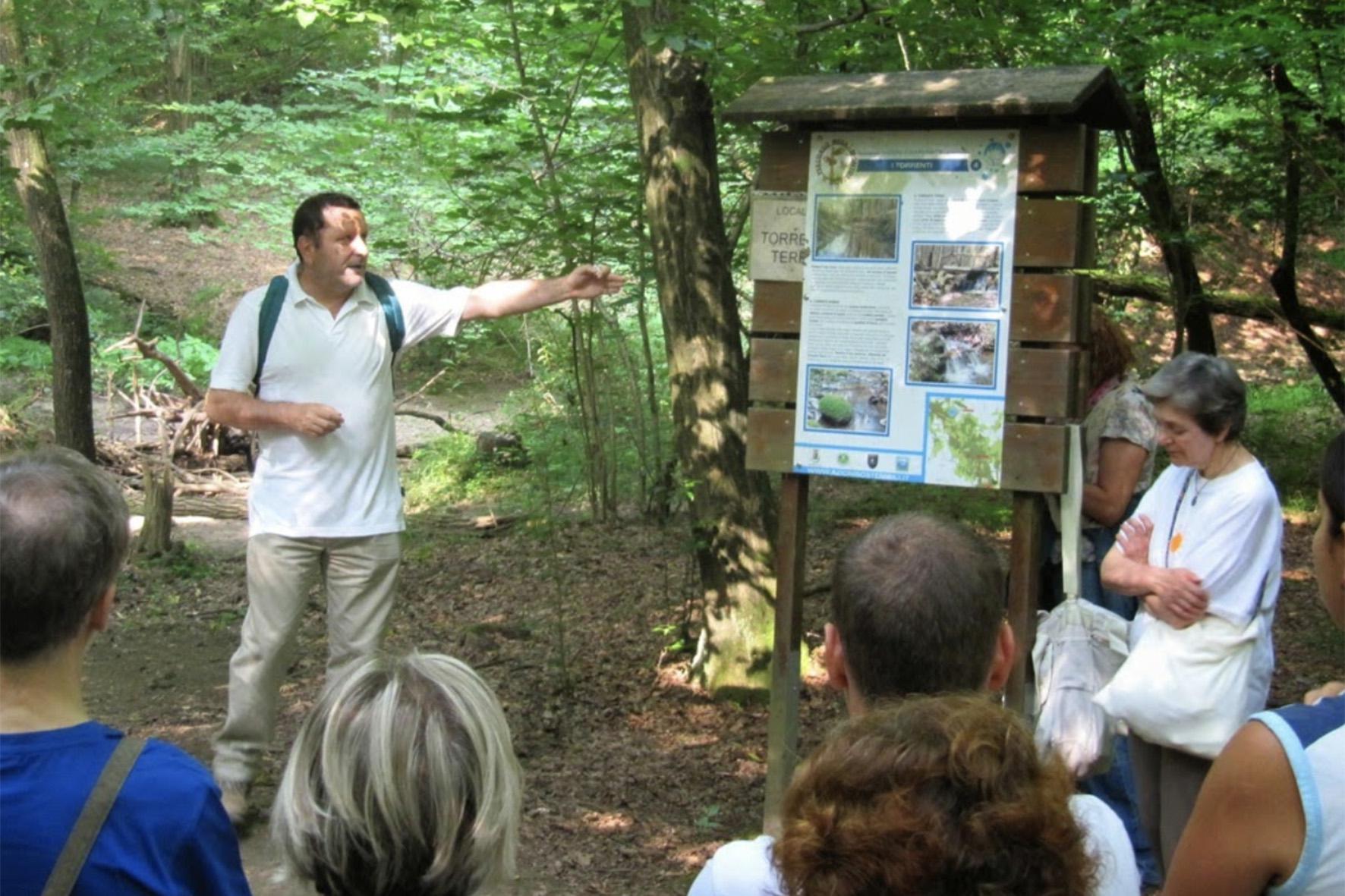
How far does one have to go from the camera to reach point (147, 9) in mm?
6832

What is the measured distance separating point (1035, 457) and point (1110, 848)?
7.80ft

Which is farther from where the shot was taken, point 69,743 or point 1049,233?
point 1049,233

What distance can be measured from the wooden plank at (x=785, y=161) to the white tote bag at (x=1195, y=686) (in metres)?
1.84

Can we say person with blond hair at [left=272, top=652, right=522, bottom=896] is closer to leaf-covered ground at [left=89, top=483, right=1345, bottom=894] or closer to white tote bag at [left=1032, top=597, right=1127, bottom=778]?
white tote bag at [left=1032, top=597, right=1127, bottom=778]

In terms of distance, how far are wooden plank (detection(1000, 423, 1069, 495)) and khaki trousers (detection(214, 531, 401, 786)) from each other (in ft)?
7.04

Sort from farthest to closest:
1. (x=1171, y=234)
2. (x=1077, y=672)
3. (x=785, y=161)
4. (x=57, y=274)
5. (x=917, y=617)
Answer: (x=57, y=274) < (x=1171, y=234) < (x=785, y=161) < (x=1077, y=672) < (x=917, y=617)

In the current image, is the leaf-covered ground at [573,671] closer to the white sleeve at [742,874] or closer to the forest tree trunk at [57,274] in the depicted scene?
the forest tree trunk at [57,274]

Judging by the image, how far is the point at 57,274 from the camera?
987 cm

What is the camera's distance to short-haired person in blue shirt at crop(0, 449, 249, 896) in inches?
68.4

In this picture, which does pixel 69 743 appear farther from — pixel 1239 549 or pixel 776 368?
pixel 776 368

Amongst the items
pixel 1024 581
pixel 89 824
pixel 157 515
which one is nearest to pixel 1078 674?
pixel 1024 581

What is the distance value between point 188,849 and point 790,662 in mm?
2829

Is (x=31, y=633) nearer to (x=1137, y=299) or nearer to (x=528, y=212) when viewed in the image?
(x=528, y=212)

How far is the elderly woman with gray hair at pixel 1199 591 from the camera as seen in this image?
3.36 meters
